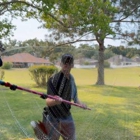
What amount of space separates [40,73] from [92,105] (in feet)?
3.01

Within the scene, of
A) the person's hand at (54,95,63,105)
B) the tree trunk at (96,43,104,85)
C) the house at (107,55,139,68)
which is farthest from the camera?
the house at (107,55,139,68)

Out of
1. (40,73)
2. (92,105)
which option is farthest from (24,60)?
(92,105)

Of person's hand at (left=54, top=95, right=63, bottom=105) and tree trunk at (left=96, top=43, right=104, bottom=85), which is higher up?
tree trunk at (left=96, top=43, right=104, bottom=85)

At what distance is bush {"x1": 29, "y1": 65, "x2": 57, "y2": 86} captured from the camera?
2.29 m

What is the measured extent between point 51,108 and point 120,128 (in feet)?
7.21

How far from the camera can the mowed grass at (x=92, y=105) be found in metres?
2.36

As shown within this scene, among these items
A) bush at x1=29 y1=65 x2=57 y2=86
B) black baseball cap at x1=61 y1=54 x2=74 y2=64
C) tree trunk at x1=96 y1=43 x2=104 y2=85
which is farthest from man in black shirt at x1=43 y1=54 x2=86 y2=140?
tree trunk at x1=96 y1=43 x2=104 y2=85

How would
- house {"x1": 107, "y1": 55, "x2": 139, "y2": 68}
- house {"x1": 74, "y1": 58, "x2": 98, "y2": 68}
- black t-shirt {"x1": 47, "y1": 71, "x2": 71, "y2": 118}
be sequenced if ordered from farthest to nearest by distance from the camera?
house {"x1": 107, "y1": 55, "x2": 139, "y2": 68} → house {"x1": 74, "y1": 58, "x2": 98, "y2": 68} → black t-shirt {"x1": 47, "y1": 71, "x2": 71, "y2": 118}

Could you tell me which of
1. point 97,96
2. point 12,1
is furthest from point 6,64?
point 12,1

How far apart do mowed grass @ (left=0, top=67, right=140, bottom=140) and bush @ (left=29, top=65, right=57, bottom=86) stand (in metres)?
0.06

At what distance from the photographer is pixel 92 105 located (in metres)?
3.18

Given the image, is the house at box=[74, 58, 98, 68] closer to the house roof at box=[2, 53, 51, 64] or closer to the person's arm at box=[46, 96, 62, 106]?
the house roof at box=[2, 53, 51, 64]

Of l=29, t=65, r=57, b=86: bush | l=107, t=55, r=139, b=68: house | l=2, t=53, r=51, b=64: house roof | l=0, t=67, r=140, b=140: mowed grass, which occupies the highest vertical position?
l=2, t=53, r=51, b=64: house roof

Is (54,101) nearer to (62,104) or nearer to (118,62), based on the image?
(62,104)
